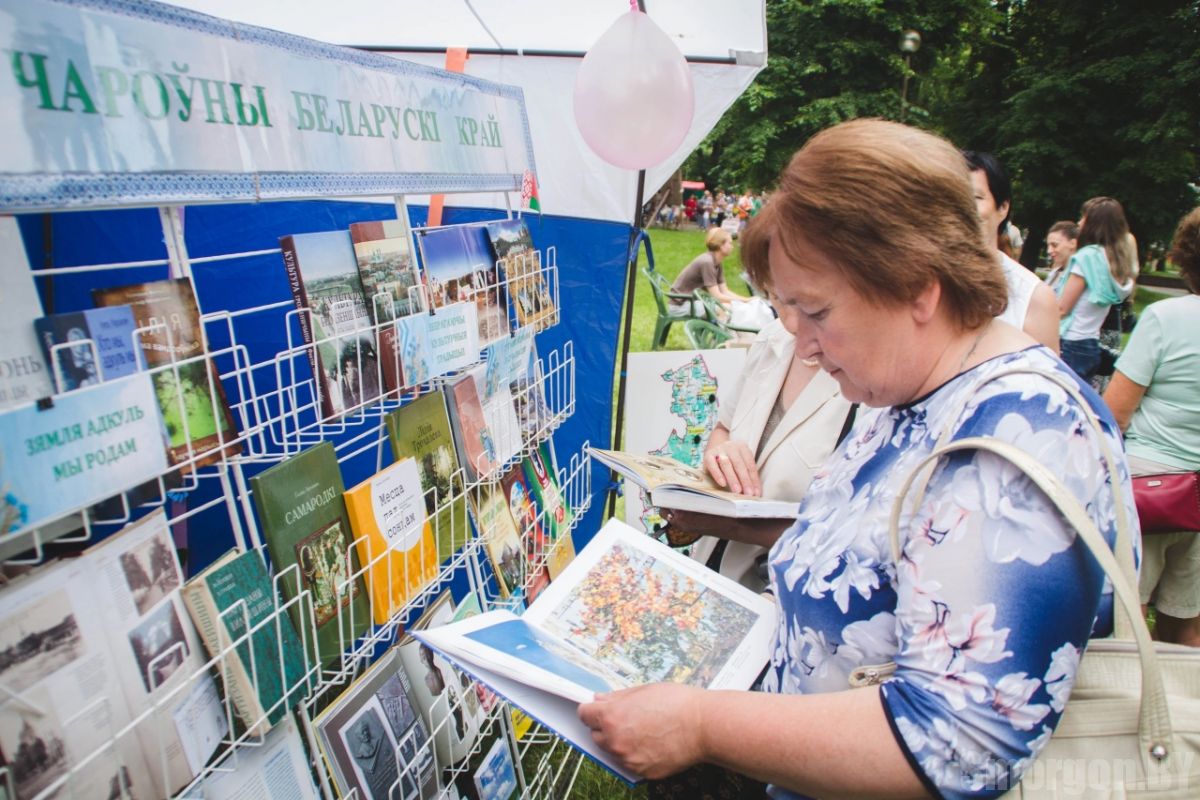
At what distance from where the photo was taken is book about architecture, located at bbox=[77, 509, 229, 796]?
0.80m

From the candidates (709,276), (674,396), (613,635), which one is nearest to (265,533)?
(613,635)

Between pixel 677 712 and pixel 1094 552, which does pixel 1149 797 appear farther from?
pixel 677 712

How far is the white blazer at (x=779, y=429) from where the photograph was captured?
1.68 metres

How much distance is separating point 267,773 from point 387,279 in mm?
774

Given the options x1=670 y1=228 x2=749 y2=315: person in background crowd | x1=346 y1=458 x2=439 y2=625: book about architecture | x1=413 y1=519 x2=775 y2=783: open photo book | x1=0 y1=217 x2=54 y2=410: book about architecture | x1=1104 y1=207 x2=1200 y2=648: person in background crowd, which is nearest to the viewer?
x1=0 y1=217 x2=54 y2=410: book about architecture

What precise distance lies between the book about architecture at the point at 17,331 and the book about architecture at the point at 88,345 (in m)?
0.01

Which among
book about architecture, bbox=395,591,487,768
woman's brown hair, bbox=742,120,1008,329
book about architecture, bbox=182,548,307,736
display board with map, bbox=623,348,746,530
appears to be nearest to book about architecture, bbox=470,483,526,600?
book about architecture, bbox=395,591,487,768

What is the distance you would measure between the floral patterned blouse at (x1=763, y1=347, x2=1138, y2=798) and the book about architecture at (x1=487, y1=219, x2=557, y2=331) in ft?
3.39

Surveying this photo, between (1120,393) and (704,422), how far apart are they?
1509 mm

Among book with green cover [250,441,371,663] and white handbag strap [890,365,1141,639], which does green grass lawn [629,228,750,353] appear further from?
book with green cover [250,441,371,663]

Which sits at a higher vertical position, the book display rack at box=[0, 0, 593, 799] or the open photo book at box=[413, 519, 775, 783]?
the book display rack at box=[0, 0, 593, 799]

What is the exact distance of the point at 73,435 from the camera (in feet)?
2.35

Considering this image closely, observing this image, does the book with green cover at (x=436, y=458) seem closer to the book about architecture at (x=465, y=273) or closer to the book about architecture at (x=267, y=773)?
the book about architecture at (x=465, y=273)

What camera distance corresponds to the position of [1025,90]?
1564 centimetres
